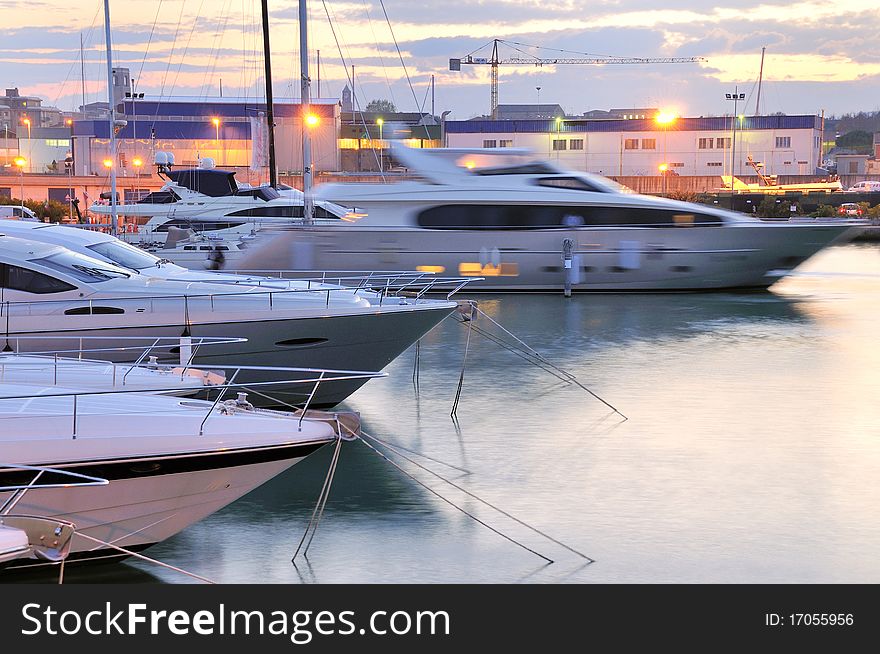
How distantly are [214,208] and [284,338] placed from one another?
61.3 ft

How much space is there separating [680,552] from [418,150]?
16.4 m

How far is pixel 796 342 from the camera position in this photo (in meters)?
15.2

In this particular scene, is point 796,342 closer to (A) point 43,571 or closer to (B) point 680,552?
(B) point 680,552

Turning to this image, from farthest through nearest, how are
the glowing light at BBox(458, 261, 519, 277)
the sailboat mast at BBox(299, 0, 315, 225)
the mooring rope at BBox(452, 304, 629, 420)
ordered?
the sailboat mast at BBox(299, 0, 315, 225) < the glowing light at BBox(458, 261, 519, 277) < the mooring rope at BBox(452, 304, 629, 420)

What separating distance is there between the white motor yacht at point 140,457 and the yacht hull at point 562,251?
1494 cm

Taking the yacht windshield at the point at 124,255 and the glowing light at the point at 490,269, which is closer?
the yacht windshield at the point at 124,255

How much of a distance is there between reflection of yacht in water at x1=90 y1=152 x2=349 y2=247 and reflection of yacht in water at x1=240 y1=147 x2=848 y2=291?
4060mm

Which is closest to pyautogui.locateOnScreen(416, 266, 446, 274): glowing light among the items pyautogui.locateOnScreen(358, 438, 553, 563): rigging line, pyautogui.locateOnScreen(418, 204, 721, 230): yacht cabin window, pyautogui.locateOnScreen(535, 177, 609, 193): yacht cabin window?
pyautogui.locateOnScreen(418, 204, 721, 230): yacht cabin window

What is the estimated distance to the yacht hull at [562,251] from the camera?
20781 millimetres

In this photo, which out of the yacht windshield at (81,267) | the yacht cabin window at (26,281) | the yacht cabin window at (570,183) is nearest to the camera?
the yacht cabin window at (26,281)

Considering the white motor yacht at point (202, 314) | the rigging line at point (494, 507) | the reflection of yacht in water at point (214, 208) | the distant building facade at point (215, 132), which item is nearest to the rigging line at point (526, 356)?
the white motor yacht at point (202, 314)

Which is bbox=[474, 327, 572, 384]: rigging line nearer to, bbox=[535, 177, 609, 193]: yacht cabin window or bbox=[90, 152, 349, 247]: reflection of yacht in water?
bbox=[535, 177, 609, 193]: yacht cabin window

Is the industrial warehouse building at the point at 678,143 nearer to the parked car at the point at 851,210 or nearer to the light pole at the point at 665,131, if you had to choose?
the light pole at the point at 665,131

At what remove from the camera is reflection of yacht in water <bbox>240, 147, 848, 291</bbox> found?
2078 centimetres
